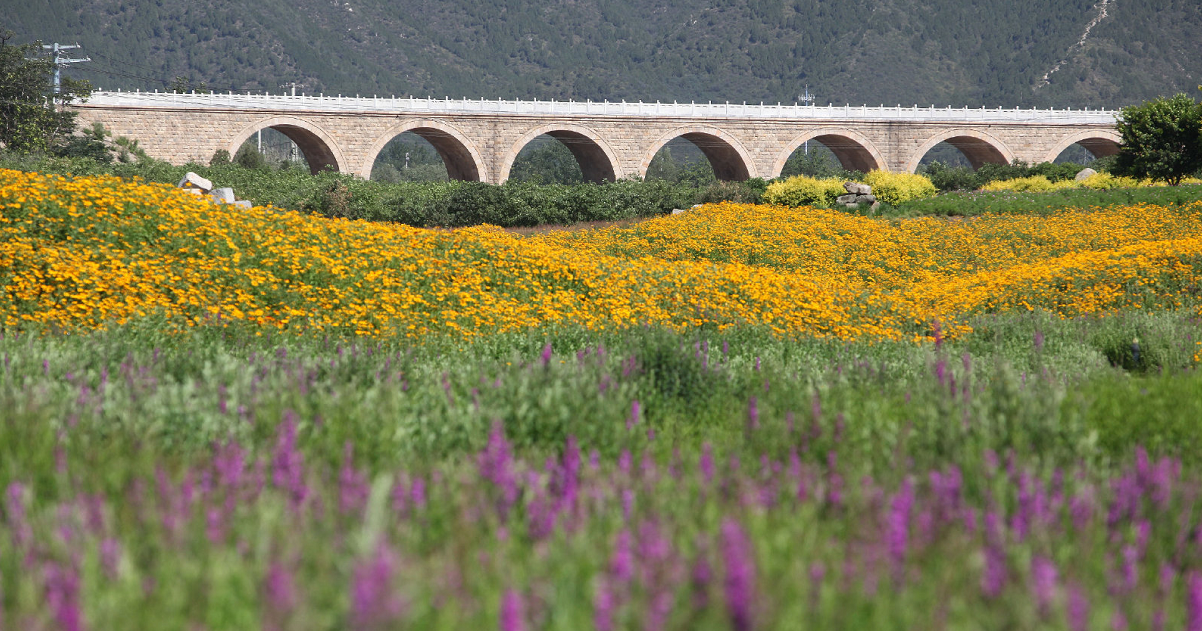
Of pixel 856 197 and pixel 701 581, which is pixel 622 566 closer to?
pixel 701 581

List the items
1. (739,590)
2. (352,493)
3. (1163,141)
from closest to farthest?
(739,590) → (352,493) → (1163,141)

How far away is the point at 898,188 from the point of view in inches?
1190


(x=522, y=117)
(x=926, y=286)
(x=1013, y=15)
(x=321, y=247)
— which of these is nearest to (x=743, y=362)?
(x=321, y=247)

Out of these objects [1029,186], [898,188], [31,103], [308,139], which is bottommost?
[898,188]

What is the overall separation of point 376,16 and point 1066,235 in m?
164

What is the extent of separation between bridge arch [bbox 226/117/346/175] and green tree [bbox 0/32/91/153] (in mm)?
7422

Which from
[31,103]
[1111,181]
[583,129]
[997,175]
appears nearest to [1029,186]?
[1111,181]

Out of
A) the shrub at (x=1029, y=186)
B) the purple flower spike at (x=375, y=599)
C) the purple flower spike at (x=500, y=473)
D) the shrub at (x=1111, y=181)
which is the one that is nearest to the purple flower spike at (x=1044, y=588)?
the purple flower spike at (x=375, y=599)

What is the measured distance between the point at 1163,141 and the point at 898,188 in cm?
1124

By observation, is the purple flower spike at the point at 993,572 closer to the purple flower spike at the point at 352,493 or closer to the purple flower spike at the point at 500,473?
the purple flower spike at the point at 500,473

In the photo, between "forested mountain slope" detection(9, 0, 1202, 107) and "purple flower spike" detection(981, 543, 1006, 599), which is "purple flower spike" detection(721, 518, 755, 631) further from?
"forested mountain slope" detection(9, 0, 1202, 107)

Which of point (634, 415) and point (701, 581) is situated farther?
point (634, 415)

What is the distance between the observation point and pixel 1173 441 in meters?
4.95

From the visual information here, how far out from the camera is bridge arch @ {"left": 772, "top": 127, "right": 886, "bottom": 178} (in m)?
57.1
